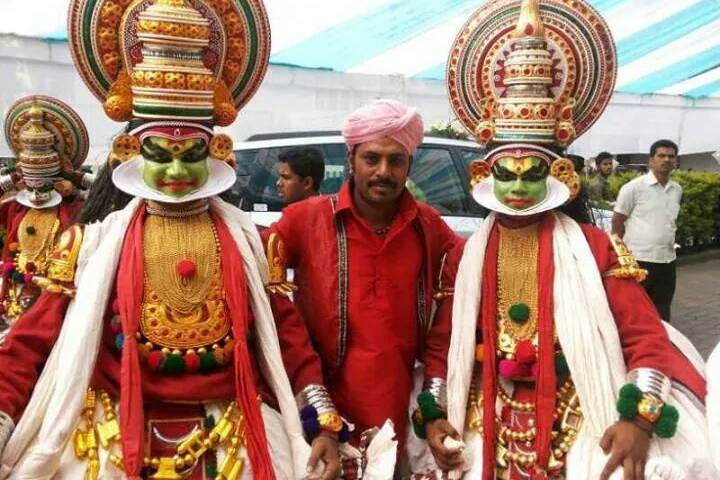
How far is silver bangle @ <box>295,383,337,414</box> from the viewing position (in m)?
2.66

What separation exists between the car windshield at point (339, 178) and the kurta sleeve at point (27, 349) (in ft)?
13.2

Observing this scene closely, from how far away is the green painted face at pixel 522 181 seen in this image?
2690 mm

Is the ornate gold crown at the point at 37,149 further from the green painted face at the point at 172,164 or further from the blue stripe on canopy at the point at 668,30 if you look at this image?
the blue stripe on canopy at the point at 668,30

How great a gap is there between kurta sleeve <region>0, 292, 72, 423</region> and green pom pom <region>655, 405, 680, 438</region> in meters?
1.96

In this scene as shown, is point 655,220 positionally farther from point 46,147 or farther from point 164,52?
point 164,52

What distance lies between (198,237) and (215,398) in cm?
55

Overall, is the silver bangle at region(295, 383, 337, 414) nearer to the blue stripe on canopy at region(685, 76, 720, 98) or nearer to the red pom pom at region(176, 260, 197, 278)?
the red pom pom at region(176, 260, 197, 278)

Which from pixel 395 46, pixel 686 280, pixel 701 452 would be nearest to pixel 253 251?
pixel 701 452

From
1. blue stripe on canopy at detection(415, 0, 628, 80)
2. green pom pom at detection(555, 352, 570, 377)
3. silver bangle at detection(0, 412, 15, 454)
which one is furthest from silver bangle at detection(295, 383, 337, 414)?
blue stripe on canopy at detection(415, 0, 628, 80)

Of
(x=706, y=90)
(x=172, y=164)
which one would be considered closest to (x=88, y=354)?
(x=172, y=164)

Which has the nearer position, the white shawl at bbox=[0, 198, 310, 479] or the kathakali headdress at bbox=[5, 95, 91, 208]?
the white shawl at bbox=[0, 198, 310, 479]

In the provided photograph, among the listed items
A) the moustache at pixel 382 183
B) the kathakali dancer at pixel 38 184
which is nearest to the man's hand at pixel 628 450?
the moustache at pixel 382 183

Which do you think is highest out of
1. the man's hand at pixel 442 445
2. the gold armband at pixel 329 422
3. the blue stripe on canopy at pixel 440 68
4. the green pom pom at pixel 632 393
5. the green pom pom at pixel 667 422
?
the blue stripe on canopy at pixel 440 68

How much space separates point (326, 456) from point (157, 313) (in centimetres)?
74
